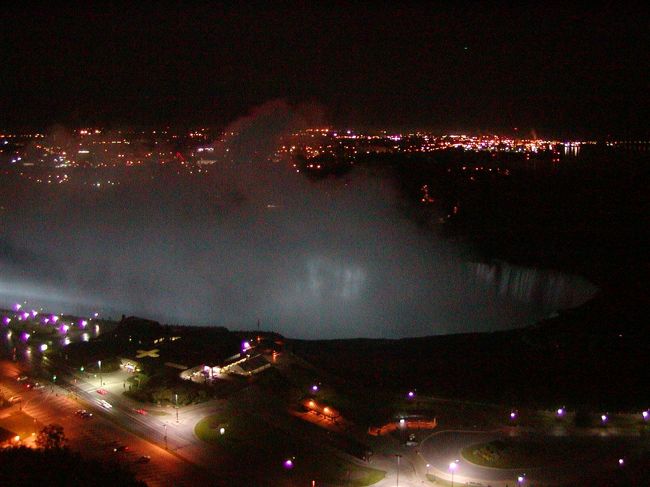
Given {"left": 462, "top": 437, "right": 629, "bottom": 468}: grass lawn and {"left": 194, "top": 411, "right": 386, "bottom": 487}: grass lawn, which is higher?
{"left": 462, "top": 437, "right": 629, "bottom": 468}: grass lawn

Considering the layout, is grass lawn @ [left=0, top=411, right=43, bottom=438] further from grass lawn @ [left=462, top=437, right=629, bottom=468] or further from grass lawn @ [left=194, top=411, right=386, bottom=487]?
grass lawn @ [left=462, top=437, right=629, bottom=468]

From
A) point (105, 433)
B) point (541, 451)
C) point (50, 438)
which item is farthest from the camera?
point (105, 433)

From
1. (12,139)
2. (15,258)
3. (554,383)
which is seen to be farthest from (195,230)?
(12,139)

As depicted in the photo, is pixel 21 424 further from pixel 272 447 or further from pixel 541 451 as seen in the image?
pixel 541 451

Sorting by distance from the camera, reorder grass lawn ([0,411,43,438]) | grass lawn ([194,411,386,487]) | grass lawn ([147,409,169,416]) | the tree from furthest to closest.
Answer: grass lawn ([147,409,169,416]), grass lawn ([0,411,43,438]), grass lawn ([194,411,386,487]), the tree

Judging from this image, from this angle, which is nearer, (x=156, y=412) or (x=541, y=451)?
(x=541, y=451)

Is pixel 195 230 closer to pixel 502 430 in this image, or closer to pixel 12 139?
pixel 502 430

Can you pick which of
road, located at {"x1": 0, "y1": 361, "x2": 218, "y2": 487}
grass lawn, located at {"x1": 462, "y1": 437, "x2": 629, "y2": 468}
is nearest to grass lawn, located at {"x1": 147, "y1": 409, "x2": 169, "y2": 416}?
road, located at {"x1": 0, "y1": 361, "x2": 218, "y2": 487}

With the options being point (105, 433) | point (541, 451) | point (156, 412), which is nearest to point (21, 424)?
point (105, 433)

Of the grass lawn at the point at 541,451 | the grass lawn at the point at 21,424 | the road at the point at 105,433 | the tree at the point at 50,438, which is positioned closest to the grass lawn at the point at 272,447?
the road at the point at 105,433

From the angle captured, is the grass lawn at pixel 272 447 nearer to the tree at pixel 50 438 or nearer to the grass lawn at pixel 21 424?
the tree at pixel 50 438

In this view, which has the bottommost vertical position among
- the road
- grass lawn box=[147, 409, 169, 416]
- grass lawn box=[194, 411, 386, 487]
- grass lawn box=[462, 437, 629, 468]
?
the road
